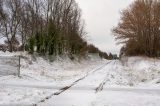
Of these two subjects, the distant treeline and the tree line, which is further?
the tree line

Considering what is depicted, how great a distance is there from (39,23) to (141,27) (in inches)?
735

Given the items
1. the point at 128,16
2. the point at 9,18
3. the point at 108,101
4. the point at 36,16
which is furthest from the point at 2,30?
the point at 108,101

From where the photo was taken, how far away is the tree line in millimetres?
55844

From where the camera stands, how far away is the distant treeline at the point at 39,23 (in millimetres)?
45375

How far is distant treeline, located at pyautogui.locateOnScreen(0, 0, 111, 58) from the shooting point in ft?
149

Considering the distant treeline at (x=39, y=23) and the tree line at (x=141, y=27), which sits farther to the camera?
the tree line at (x=141, y=27)

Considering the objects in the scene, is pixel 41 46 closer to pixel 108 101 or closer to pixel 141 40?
pixel 141 40

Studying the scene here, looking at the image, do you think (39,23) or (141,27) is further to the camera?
(141,27)

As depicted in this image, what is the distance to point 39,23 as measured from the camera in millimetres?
48344

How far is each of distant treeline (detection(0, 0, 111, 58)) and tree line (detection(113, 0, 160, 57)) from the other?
32.2 ft

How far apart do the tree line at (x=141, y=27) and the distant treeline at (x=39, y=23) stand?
9.81 metres

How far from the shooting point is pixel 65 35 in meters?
56.6

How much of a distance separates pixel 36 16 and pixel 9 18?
763 cm

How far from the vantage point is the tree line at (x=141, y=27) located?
55.8 meters
